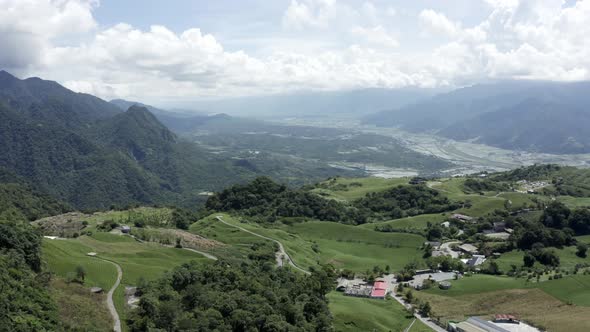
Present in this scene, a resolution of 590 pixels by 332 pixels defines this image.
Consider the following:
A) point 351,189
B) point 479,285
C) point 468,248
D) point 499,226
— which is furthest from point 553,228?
point 351,189

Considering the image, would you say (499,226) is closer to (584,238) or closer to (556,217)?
(556,217)

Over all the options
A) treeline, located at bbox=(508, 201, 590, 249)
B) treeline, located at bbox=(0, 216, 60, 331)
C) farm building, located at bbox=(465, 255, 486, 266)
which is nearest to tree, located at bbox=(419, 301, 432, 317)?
farm building, located at bbox=(465, 255, 486, 266)

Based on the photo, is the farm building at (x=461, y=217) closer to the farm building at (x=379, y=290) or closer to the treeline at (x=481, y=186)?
the treeline at (x=481, y=186)

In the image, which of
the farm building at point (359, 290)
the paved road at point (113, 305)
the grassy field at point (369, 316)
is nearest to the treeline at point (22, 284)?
the paved road at point (113, 305)

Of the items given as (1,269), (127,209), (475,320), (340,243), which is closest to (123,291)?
(1,269)

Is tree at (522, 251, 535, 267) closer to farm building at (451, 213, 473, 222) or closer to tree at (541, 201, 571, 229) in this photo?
tree at (541, 201, 571, 229)
